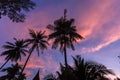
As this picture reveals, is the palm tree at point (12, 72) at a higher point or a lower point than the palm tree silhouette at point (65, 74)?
higher

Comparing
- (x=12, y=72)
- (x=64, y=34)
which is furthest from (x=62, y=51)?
(x=12, y=72)

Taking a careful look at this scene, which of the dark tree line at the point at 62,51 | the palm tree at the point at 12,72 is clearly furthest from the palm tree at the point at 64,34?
the palm tree at the point at 12,72

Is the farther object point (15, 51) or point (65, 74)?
point (15, 51)

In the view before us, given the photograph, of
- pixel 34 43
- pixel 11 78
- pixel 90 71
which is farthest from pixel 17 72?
pixel 90 71

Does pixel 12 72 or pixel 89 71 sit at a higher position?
pixel 12 72

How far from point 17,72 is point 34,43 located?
41.0 ft

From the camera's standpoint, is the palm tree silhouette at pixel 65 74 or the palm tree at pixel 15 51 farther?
the palm tree at pixel 15 51

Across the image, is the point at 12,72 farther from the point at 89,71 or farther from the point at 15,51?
the point at 89,71

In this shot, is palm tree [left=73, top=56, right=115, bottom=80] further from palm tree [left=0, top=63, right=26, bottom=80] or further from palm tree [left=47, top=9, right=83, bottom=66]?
palm tree [left=0, top=63, right=26, bottom=80]

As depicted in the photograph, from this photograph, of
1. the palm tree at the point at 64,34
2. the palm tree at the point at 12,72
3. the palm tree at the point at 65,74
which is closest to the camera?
the palm tree at the point at 65,74

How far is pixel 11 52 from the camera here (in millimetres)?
58875

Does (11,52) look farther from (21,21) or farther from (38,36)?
(21,21)

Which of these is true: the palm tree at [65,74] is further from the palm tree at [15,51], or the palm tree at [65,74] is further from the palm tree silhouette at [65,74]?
the palm tree at [15,51]

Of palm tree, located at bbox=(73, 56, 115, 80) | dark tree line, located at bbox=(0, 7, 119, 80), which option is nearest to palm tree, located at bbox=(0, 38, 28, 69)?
dark tree line, located at bbox=(0, 7, 119, 80)
